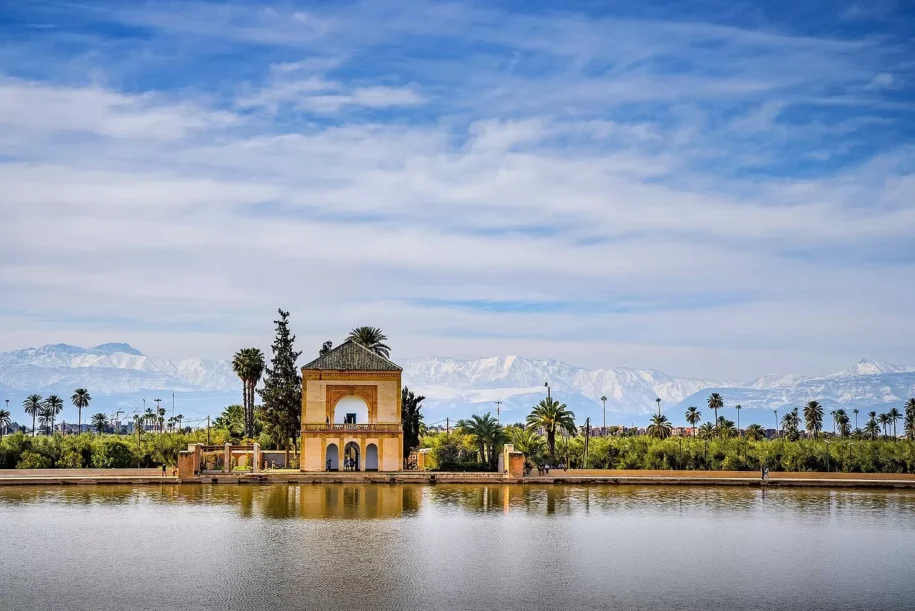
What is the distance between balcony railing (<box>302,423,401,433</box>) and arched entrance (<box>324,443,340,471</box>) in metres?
1.16

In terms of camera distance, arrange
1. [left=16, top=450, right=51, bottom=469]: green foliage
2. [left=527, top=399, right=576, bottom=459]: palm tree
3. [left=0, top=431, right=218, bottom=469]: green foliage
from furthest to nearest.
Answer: [left=527, top=399, right=576, bottom=459]: palm tree, [left=0, top=431, right=218, bottom=469]: green foliage, [left=16, top=450, right=51, bottom=469]: green foliage

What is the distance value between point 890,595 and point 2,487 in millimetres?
42129

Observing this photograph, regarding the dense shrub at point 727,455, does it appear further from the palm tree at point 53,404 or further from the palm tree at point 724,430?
the palm tree at point 53,404

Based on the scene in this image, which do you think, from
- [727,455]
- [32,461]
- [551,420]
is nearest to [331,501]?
[551,420]

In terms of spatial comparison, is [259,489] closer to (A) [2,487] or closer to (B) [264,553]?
(A) [2,487]

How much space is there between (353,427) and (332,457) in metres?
2.49

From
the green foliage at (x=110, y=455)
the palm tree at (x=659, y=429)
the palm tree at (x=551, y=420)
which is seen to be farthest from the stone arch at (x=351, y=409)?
the palm tree at (x=659, y=429)

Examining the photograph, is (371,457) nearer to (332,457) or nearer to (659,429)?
(332,457)

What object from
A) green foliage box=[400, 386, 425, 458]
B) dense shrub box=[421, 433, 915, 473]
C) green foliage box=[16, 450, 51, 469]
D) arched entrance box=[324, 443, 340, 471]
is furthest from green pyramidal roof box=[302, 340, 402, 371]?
green foliage box=[16, 450, 51, 469]

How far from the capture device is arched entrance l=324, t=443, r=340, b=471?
5688 cm

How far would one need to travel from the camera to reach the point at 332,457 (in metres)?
57.3

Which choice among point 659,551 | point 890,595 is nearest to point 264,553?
point 659,551

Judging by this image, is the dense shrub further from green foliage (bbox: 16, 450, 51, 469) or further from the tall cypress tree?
green foliage (bbox: 16, 450, 51, 469)

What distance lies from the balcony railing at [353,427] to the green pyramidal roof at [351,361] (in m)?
3.38
